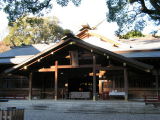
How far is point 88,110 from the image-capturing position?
1365 cm

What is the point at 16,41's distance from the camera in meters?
38.2

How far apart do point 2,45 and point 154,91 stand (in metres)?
36.9

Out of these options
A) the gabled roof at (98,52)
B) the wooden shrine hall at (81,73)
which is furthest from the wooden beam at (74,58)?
the gabled roof at (98,52)

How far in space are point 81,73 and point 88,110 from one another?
18.5 ft

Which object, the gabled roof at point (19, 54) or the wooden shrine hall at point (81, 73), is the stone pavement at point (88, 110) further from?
the gabled roof at point (19, 54)

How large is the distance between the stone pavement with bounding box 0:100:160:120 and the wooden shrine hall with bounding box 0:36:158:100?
1.14m

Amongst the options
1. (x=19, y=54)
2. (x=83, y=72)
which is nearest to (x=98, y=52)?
(x=83, y=72)

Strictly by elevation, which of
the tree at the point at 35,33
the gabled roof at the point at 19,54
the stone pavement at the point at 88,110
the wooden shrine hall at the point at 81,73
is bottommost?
the stone pavement at the point at 88,110

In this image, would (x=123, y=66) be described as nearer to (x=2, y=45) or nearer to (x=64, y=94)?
(x=64, y=94)

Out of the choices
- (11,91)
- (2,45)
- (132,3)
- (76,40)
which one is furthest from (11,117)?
(2,45)

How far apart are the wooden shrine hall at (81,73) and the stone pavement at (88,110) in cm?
114

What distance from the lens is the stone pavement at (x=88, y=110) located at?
1195 centimetres

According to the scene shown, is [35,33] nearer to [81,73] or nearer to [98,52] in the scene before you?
[81,73]

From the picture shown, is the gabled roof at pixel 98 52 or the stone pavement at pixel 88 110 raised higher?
the gabled roof at pixel 98 52
